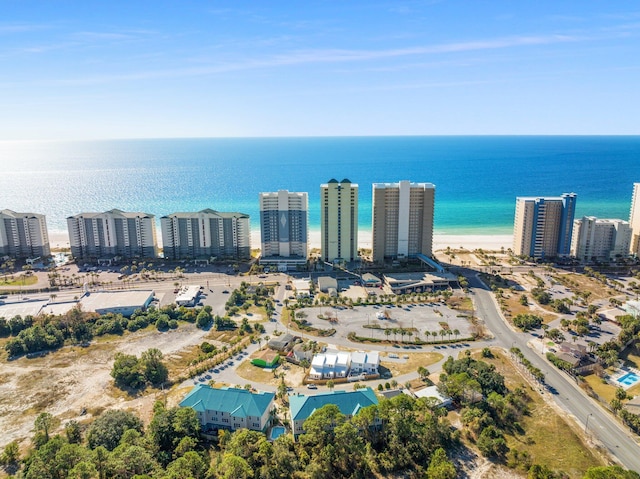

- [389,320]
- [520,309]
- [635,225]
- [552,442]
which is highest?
[635,225]

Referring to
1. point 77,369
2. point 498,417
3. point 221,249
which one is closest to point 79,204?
point 221,249

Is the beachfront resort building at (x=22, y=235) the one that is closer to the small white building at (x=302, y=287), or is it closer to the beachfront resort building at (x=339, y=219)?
the small white building at (x=302, y=287)

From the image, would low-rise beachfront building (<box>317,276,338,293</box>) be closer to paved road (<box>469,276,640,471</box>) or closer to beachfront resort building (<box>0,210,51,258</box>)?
paved road (<box>469,276,640,471</box>)

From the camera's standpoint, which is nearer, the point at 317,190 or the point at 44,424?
the point at 44,424

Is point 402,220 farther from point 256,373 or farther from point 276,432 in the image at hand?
point 276,432

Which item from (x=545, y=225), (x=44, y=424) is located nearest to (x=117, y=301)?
(x=44, y=424)

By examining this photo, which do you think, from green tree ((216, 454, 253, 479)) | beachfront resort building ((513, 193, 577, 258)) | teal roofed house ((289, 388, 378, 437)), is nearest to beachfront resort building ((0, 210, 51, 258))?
teal roofed house ((289, 388, 378, 437))

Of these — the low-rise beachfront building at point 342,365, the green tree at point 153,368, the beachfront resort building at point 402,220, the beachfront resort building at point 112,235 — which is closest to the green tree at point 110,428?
the green tree at point 153,368
